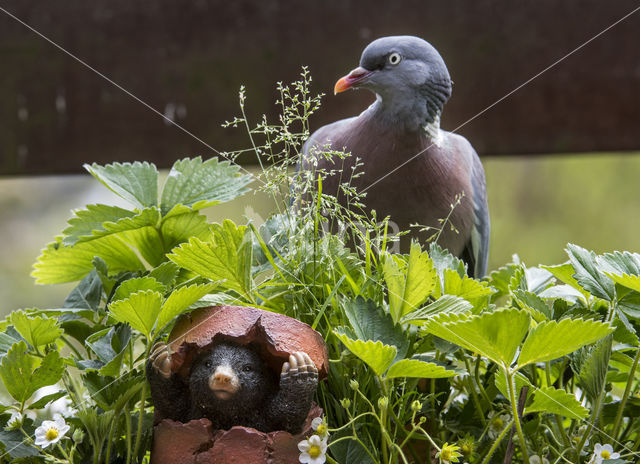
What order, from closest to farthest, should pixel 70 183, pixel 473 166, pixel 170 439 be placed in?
pixel 170 439, pixel 473 166, pixel 70 183

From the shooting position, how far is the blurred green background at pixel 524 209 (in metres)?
2.16

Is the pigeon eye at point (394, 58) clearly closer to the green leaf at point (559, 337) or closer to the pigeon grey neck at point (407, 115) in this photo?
the pigeon grey neck at point (407, 115)

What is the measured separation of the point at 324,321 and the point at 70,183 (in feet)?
6.89

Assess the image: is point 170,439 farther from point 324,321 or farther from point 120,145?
point 120,145

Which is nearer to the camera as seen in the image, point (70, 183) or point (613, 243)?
point (613, 243)

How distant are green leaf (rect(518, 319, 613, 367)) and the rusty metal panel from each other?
0.71 meters

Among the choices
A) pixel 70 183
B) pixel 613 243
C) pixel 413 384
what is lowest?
pixel 613 243

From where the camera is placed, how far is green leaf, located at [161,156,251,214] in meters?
0.52

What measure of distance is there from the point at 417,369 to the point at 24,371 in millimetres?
231

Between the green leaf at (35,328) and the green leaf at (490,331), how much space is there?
0.75 feet

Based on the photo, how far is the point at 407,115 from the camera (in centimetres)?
74

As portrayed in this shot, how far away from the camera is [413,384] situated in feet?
1.42

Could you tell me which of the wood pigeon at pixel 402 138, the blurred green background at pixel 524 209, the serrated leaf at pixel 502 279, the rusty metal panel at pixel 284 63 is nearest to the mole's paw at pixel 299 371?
the serrated leaf at pixel 502 279

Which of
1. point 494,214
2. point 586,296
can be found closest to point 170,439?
point 586,296
